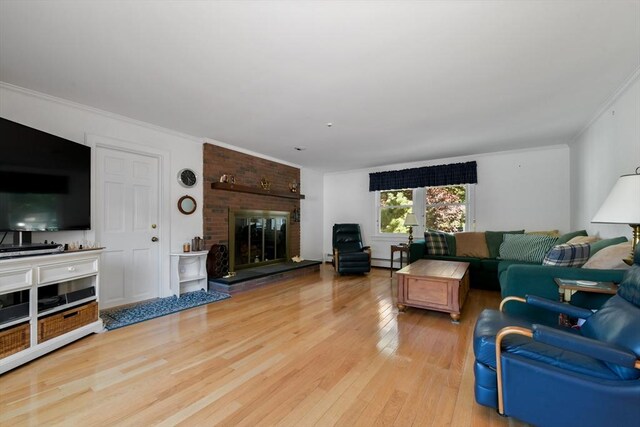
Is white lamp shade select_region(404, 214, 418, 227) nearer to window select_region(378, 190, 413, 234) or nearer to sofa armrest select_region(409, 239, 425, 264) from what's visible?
sofa armrest select_region(409, 239, 425, 264)

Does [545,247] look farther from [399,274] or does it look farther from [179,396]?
[179,396]

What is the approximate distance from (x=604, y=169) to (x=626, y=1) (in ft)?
7.20

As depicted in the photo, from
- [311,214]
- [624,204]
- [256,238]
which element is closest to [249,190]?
[256,238]

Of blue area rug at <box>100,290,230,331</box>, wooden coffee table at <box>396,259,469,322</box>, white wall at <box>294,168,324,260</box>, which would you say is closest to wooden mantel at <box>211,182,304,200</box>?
white wall at <box>294,168,324,260</box>

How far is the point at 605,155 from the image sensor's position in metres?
3.03

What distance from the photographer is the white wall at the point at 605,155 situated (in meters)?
2.45

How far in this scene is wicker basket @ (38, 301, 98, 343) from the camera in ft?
7.06

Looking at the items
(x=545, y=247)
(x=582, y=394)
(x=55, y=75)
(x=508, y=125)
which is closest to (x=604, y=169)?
(x=508, y=125)

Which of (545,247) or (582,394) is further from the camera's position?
(545,247)

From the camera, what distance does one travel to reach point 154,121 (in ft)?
11.2

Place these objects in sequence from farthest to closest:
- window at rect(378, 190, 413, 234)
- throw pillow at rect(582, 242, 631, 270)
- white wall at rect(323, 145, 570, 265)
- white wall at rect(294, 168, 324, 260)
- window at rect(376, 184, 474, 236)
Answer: white wall at rect(294, 168, 324, 260), window at rect(378, 190, 413, 234), window at rect(376, 184, 474, 236), white wall at rect(323, 145, 570, 265), throw pillow at rect(582, 242, 631, 270)

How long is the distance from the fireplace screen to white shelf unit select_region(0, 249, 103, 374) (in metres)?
1.98

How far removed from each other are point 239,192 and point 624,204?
172 inches

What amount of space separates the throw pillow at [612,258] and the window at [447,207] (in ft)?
9.95
